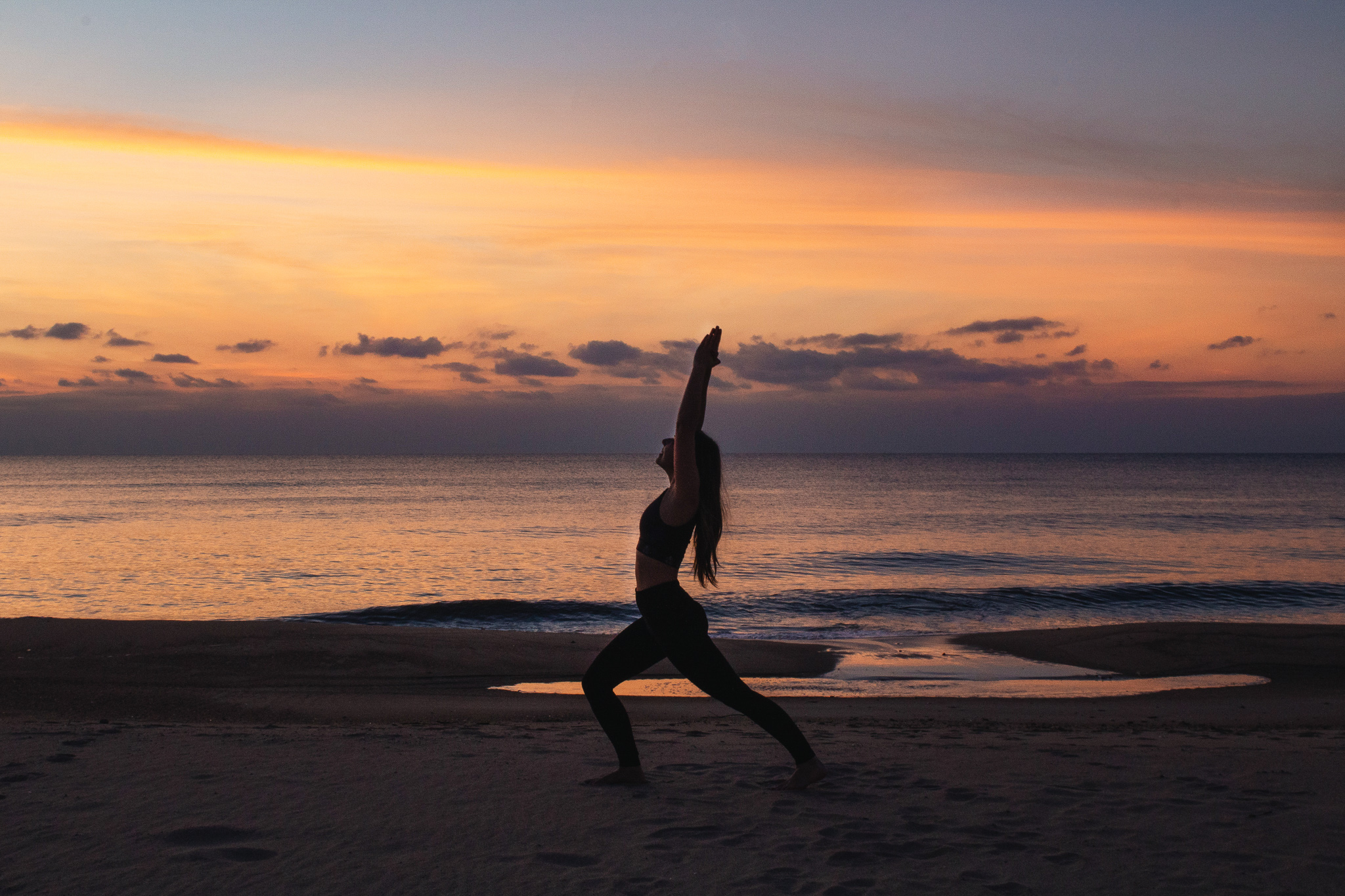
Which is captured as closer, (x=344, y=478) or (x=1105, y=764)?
(x=1105, y=764)

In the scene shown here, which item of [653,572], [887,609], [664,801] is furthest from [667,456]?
[887,609]

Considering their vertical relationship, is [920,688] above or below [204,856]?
below

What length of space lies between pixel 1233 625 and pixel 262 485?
84835 mm

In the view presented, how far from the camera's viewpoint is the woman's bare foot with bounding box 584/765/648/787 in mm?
5492

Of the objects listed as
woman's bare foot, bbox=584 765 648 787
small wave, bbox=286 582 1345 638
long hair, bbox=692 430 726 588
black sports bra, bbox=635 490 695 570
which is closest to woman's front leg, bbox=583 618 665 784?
woman's bare foot, bbox=584 765 648 787

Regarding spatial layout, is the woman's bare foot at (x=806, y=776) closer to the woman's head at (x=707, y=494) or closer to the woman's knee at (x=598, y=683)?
the woman's knee at (x=598, y=683)

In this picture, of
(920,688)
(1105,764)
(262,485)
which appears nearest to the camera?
(1105,764)

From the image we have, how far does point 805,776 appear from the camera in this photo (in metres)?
5.37

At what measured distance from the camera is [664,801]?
17.0ft

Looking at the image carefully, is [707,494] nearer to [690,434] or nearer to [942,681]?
[690,434]

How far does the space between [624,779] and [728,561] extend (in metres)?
23.7

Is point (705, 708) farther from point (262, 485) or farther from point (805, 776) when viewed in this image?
point (262, 485)

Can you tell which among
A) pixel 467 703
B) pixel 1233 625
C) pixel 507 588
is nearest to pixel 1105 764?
pixel 467 703

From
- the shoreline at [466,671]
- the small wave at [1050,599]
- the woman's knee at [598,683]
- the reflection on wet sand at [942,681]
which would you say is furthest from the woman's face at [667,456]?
the small wave at [1050,599]
